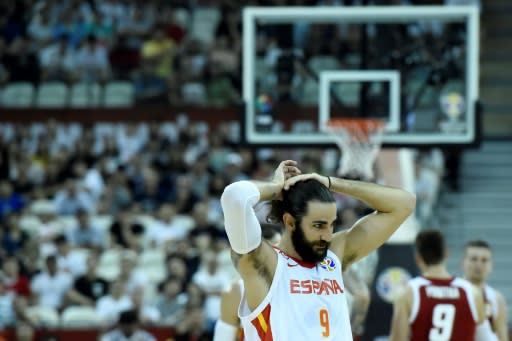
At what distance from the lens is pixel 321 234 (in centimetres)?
484

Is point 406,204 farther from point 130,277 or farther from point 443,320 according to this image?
point 130,277

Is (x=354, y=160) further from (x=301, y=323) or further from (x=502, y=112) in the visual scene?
(x=502, y=112)

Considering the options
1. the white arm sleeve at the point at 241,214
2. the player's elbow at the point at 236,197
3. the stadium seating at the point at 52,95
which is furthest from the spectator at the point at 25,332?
the player's elbow at the point at 236,197

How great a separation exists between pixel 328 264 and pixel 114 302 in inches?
338

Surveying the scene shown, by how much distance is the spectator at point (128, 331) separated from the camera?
460 inches

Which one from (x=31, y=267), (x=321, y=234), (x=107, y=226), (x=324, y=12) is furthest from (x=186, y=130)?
(x=321, y=234)

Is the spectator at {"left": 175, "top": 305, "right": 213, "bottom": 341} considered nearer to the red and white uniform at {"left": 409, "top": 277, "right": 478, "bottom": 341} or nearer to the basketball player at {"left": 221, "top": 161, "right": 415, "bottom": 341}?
the red and white uniform at {"left": 409, "top": 277, "right": 478, "bottom": 341}

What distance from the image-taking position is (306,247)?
193 inches

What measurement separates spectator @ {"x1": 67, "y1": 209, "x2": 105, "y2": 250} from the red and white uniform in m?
8.48

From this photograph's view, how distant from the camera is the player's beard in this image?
4.87m

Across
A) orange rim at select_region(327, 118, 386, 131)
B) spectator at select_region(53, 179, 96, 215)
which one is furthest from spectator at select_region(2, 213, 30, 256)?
orange rim at select_region(327, 118, 386, 131)

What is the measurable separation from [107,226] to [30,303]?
224 cm

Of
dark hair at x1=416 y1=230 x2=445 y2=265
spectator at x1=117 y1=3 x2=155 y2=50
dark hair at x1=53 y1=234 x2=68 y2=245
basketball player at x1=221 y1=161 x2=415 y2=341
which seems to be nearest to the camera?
basketball player at x1=221 y1=161 x2=415 y2=341

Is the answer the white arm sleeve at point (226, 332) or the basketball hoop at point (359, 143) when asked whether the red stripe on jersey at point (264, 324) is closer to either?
the white arm sleeve at point (226, 332)
